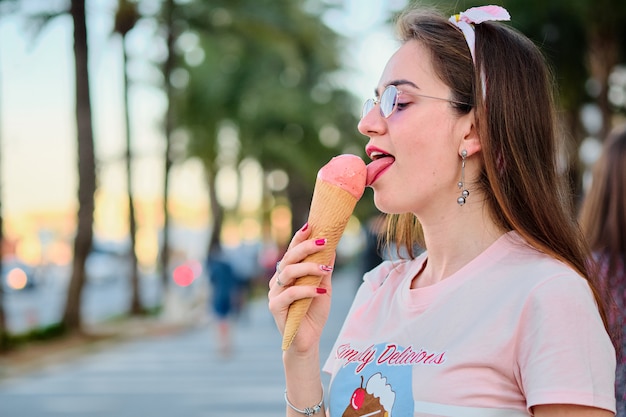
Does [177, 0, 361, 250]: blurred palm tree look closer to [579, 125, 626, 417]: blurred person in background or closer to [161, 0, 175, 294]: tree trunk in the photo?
[161, 0, 175, 294]: tree trunk

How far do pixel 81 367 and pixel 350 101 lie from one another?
28.1 metres

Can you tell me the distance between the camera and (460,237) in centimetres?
217

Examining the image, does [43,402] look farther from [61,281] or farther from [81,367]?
[61,281]

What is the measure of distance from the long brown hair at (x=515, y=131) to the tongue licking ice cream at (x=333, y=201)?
0.30 metres

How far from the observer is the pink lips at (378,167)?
2.16m

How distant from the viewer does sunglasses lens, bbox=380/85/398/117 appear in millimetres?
2150

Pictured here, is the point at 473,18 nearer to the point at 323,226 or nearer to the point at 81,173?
the point at 323,226

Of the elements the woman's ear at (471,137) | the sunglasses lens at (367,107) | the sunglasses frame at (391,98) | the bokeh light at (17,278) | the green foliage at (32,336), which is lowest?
the bokeh light at (17,278)

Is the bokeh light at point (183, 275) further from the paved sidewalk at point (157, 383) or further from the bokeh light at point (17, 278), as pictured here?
the bokeh light at point (17, 278)

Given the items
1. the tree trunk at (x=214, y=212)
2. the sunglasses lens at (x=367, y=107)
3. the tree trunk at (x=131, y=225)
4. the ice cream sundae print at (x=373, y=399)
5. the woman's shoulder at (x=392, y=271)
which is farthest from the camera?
the tree trunk at (x=214, y=212)

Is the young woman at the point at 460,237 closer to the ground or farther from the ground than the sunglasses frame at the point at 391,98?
closer to the ground

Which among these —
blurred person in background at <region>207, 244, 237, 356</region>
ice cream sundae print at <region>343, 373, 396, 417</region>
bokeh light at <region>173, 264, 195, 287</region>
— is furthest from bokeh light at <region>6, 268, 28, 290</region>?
ice cream sundae print at <region>343, 373, 396, 417</region>

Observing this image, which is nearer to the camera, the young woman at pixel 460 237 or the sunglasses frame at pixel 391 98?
the young woman at pixel 460 237

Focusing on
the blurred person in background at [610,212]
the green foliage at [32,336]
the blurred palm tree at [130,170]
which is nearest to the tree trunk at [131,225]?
the blurred palm tree at [130,170]
